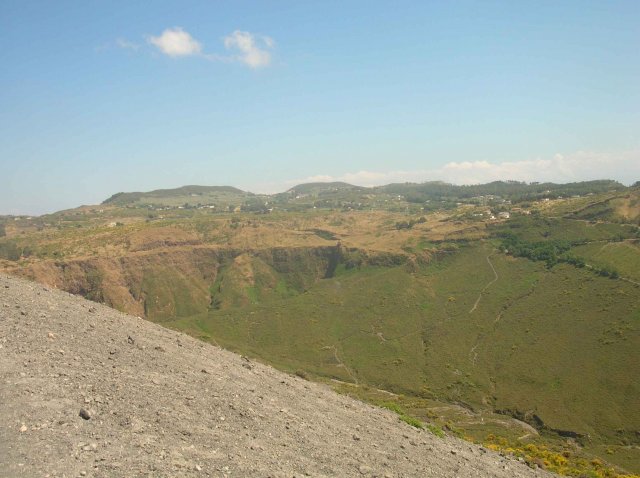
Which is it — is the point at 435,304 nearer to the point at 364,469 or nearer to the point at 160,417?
the point at 364,469

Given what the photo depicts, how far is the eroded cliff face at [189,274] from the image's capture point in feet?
424

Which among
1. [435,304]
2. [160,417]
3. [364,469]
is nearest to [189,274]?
[435,304]

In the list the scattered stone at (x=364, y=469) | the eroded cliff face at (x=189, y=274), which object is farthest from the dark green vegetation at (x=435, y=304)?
the scattered stone at (x=364, y=469)

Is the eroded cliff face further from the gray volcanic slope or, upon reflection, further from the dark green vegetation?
the gray volcanic slope

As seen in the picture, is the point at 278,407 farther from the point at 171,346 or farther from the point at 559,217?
the point at 559,217

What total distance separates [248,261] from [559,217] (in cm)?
10877

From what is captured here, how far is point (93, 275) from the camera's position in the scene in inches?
5172

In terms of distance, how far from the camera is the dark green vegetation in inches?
2854

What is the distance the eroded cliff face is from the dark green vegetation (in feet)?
1.69

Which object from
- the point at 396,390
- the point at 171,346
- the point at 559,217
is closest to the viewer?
the point at 171,346

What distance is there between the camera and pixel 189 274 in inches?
6038

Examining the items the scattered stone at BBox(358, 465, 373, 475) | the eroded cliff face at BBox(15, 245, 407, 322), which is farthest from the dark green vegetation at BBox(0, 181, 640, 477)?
the scattered stone at BBox(358, 465, 373, 475)

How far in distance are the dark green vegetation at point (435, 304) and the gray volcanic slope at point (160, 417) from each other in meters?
9.23

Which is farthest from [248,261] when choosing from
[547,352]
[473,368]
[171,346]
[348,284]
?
[171,346]
